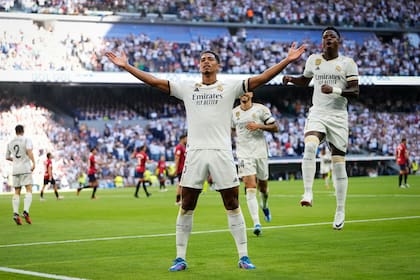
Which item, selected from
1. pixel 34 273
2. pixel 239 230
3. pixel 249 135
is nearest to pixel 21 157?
pixel 249 135

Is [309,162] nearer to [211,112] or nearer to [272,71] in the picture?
[211,112]

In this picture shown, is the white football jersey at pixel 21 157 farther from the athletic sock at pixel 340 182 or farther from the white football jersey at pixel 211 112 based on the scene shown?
the white football jersey at pixel 211 112

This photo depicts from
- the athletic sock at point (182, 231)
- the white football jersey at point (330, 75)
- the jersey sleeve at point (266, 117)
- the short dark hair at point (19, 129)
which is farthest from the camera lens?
the short dark hair at point (19, 129)

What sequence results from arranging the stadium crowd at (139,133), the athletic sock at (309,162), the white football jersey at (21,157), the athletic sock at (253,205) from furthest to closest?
the stadium crowd at (139,133)
the white football jersey at (21,157)
the athletic sock at (253,205)
the athletic sock at (309,162)

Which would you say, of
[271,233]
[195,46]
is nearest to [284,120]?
[195,46]

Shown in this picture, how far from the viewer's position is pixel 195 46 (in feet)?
198

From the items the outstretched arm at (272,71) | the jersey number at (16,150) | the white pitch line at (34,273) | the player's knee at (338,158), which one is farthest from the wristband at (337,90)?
the jersey number at (16,150)

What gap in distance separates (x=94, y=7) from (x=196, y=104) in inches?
1948

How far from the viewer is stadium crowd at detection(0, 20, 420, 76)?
2087 inches

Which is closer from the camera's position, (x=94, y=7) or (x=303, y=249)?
(x=303, y=249)

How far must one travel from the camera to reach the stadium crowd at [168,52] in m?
53.0

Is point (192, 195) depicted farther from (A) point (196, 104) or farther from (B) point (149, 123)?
(B) point (149, 123)

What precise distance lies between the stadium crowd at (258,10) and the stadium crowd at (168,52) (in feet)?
4.71

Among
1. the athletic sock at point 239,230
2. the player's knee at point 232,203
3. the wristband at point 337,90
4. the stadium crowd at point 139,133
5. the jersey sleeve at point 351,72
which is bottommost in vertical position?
the stadium crowd at point 139,133
